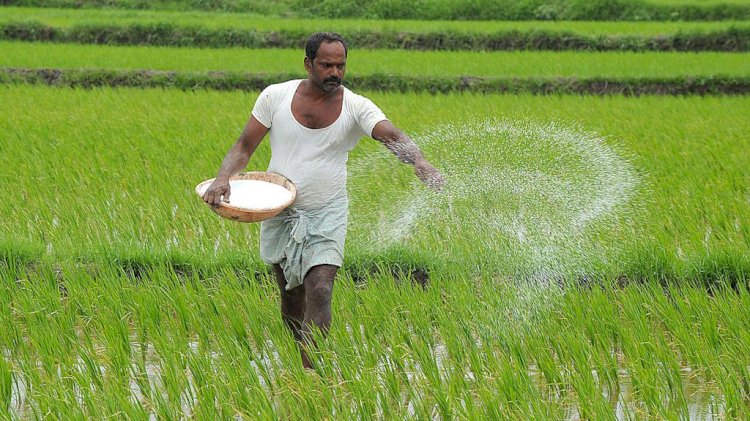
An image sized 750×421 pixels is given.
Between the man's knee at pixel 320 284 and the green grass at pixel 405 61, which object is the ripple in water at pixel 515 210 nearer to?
the man's knee at pixel 320 284

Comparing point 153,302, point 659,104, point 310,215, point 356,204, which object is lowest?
point 659,104

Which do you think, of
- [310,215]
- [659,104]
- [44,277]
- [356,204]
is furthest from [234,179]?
[659,104]

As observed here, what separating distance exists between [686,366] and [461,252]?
4.68 ft

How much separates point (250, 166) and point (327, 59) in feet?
12.1

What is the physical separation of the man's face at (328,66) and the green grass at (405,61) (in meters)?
7.85

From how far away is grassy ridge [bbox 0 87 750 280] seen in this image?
4926 mm

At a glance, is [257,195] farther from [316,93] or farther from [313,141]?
[316,93]

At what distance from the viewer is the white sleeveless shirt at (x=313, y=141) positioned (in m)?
3.64

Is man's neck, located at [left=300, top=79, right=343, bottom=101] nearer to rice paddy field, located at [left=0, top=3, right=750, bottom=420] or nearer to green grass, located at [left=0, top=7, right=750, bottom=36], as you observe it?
rice paddy field, located at [left=0, top=3, right=750, bottom=420]

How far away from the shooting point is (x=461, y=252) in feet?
16.6

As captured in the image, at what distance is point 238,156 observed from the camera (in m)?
3.76

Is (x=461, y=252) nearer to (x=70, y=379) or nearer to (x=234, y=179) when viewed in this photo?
(x=234, y=179)

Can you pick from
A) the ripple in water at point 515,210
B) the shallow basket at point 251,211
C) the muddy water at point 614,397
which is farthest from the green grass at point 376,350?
the shallow basket at point 251,211

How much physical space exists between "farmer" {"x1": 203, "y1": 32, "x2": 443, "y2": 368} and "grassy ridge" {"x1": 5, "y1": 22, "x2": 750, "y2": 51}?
1090 cm
